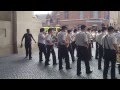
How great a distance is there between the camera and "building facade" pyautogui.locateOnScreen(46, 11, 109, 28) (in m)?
58.1

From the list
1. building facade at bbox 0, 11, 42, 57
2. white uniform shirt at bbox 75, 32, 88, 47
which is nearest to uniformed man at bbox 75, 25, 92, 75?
white uniform shirt at bbox 75, 32, 88, 47

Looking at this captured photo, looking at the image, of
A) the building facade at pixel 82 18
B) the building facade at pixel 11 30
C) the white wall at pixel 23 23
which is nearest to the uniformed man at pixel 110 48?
the building facade at pixel 11 30

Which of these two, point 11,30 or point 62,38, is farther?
point 11,30

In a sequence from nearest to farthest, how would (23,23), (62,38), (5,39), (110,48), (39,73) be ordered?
(110,48) → (39,73) → (62,38) → (5,39) → (23,23)

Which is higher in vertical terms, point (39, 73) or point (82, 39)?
point (82, 39)

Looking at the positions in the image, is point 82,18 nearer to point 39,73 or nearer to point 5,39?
point 5,39

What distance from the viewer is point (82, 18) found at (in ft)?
195

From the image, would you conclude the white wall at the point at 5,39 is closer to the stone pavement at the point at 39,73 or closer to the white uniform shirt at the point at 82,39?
the stone pavement at the point at 39,73

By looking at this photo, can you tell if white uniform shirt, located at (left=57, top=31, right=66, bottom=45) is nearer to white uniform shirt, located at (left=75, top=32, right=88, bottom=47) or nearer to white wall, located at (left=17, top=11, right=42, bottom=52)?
white uniform shirt, located at (left=75, top=32, right=88, bottom=47)

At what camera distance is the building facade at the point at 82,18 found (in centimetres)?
5809

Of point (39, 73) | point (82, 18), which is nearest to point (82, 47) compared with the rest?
point (39, 73)

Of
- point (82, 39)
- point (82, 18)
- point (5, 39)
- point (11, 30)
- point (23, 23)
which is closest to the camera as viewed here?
point (82, 39)
